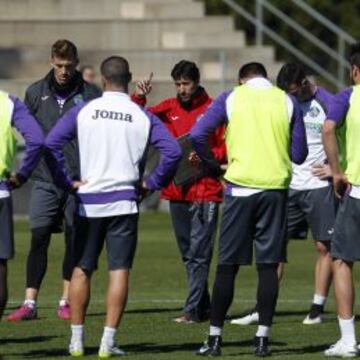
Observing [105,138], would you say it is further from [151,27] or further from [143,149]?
[151,27]

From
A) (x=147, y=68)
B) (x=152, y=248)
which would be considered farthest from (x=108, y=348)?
(x=147, y=68)

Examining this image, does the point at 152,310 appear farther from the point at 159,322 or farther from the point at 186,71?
the point at 186,71

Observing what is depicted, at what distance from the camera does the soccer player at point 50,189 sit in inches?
531

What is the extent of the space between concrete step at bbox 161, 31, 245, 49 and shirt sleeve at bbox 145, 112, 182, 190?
21.7 m

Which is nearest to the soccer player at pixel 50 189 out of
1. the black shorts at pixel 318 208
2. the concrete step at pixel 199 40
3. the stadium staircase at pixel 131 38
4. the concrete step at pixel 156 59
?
the black shorts at pixel 318 208

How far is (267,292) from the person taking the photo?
11.6 meters

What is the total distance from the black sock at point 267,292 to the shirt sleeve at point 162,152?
93 cm

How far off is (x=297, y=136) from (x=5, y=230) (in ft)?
7.06

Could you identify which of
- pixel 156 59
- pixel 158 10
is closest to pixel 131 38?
pixel 156 59

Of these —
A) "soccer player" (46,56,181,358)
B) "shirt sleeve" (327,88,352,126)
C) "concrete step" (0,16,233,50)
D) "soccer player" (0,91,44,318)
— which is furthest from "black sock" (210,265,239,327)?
"concrete step" (0,16,233,50)

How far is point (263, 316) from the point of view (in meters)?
11.6

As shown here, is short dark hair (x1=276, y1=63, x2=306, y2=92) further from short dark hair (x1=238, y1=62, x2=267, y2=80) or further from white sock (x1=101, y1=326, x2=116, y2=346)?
white sock (x1=101, y1=326, x2=116, y2=346)

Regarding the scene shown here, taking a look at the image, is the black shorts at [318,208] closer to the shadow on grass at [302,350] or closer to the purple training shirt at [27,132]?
the shadow on grass at [302,350]

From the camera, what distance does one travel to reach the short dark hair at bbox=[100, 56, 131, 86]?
11250 millimetres
